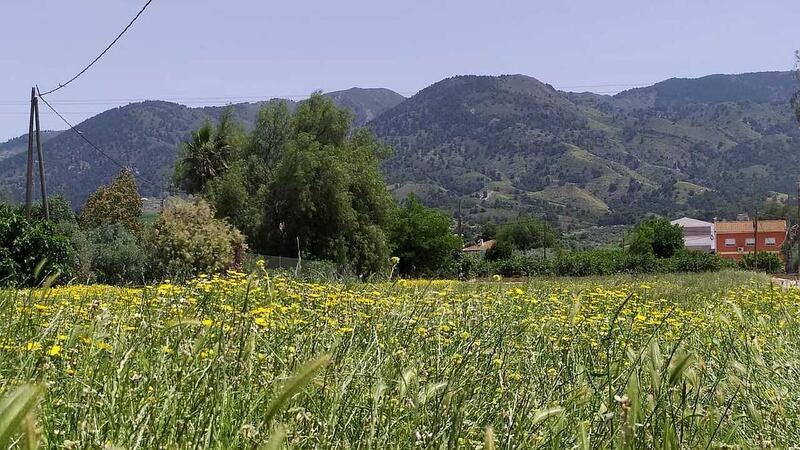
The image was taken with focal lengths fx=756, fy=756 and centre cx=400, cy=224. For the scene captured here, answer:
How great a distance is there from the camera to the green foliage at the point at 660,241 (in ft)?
226

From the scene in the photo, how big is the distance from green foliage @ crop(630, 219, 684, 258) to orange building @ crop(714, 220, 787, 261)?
88.5ft

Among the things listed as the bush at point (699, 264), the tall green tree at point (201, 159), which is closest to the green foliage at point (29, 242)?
the tall green tree at point (201, 159)

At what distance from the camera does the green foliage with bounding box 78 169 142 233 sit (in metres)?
43.8

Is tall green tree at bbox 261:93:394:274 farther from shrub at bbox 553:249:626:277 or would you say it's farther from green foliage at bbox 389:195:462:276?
shrub at bbox 553:249:626:277

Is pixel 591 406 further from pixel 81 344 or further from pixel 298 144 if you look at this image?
pixel 298 144

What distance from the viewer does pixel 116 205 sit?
45000 millimetres

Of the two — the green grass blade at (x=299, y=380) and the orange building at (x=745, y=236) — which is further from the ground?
the green grass blade at (x=299, y=380)

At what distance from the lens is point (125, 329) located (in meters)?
3.28

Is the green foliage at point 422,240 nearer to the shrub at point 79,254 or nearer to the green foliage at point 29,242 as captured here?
the shrub at point 79,254

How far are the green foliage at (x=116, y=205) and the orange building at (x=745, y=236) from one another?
75.1 meters

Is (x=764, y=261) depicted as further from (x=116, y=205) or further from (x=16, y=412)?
(x=16, y=412)

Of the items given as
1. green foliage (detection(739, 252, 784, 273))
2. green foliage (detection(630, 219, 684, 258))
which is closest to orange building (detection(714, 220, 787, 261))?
green foliage (detection(630, 219, 684, 258))

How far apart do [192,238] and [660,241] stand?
2202 inches

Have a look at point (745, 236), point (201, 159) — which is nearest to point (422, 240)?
point (201, 159)
